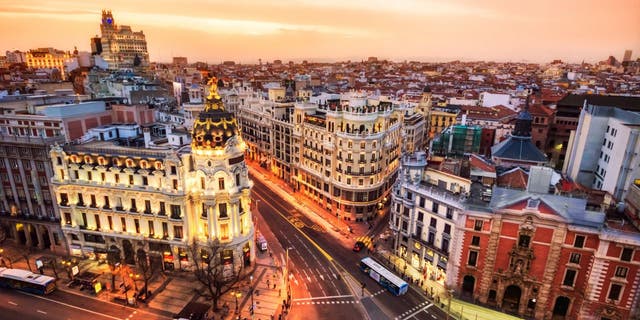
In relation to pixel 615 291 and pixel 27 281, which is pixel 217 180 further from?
pixel 615 291

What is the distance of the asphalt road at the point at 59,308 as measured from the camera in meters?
67.4

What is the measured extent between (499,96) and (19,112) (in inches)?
7843

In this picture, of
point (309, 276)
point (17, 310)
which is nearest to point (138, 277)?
point (17, 310)

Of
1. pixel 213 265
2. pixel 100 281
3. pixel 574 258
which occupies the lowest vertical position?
pixel 100 281

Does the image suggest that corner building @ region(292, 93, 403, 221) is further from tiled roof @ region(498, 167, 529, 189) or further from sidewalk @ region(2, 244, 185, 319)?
sidewalk @ region(2, 244, 185, 319)

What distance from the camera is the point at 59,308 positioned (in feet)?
228

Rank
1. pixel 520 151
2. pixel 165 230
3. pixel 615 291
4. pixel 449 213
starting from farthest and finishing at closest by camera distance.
A: pixel 520 151 < pixel 165 230 < pixel 449 213 < pixel 615 291

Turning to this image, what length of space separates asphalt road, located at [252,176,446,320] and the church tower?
17.3 meters

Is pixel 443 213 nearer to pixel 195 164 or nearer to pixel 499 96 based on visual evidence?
pixel 195 164

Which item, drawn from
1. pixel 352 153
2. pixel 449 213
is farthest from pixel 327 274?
pixel 352 153

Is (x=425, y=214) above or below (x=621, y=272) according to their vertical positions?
above

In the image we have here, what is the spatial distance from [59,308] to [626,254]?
336ft

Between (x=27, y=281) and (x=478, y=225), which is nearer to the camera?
(x=478, y=225)

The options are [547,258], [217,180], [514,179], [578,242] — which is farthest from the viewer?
[514,179]
